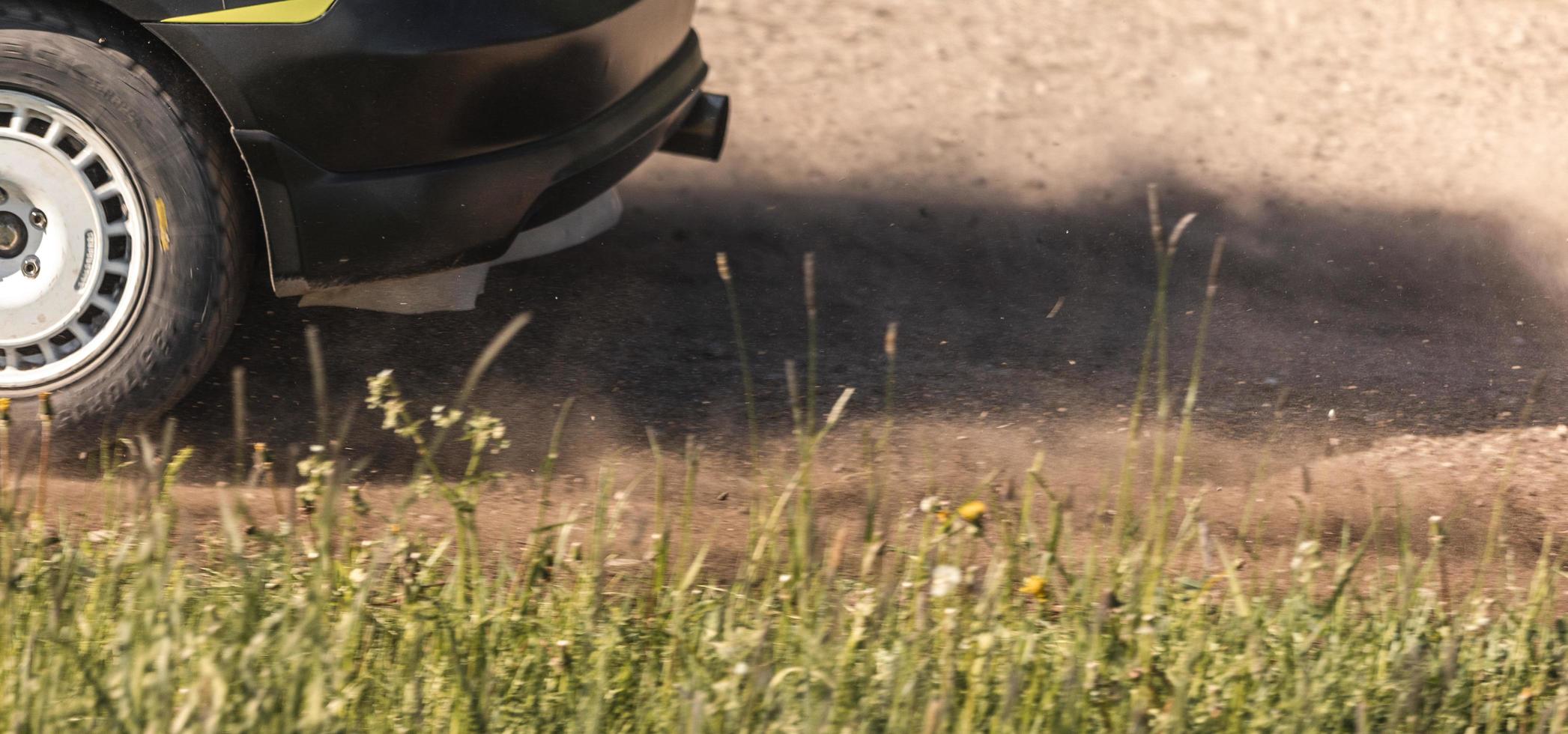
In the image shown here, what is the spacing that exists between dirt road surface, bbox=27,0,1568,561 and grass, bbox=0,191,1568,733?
1.99 feet

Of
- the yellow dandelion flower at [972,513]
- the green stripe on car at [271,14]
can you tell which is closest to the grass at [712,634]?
the yellow dandelion flower at [972,513]

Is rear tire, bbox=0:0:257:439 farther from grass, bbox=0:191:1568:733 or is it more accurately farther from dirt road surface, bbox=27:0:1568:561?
grass, bbox=0:191:1568:733

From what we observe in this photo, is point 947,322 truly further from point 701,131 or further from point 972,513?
point 972,513

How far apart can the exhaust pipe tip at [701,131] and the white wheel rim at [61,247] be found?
4.91 ft

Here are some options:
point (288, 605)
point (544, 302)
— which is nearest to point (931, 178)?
point (544, 302)

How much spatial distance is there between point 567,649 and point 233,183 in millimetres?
1639

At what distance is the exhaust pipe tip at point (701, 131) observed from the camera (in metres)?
4.43

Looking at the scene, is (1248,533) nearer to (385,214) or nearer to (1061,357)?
(1061,357)

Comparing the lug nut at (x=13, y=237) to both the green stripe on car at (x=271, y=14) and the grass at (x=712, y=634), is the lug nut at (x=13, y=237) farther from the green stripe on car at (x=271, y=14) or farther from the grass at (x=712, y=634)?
the grass at (x=712, y=634)

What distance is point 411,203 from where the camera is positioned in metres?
3.54

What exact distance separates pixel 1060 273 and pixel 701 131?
1.49 meters

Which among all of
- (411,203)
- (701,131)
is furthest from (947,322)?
(411,203)

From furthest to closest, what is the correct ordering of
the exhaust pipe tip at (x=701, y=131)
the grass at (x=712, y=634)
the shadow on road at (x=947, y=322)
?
the exhaust pipe tip at (x=701, y=131)
the shadow on road at (x=947, y=322)
the grass at (x=712, y=634)

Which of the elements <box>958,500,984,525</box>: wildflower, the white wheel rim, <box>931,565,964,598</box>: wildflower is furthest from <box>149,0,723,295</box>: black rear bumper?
<box>931,565,964,598</box>: wildflower
